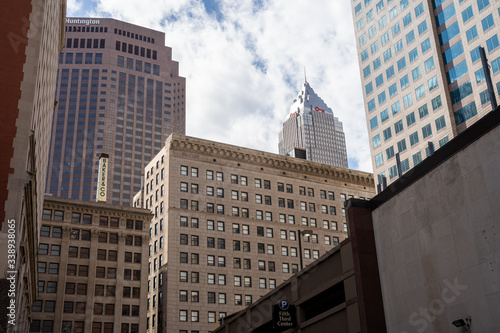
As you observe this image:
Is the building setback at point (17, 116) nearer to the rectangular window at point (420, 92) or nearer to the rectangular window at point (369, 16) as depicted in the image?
the rectangular window at point (420, 92)

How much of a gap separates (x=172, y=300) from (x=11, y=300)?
56162 mm

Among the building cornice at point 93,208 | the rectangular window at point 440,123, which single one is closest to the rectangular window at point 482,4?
the rectangular window at point 440,123

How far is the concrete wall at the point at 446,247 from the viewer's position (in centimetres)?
2245

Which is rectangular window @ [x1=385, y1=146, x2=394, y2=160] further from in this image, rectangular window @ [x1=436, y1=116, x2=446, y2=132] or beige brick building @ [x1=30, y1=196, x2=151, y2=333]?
beige brick building @ [x1=30, y1=196, x2=151, y2=333]

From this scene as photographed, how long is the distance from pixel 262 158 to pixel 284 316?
7090cm

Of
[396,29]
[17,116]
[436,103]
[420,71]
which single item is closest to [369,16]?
[396,29]

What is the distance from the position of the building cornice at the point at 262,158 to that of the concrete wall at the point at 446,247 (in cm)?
7332

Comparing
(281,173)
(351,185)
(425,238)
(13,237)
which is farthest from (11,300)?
(351,185)

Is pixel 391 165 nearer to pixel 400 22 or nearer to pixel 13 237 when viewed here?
pixel 400 22

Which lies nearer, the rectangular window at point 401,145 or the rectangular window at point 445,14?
the rectangular window at point 445,14

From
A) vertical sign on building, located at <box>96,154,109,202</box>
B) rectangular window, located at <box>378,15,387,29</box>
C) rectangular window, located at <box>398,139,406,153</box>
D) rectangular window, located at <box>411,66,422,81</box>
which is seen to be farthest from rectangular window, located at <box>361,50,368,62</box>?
vertical sign on building, located at <box>96,154,109,202</box>

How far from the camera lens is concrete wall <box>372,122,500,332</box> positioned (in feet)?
73.7

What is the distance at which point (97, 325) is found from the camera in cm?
8594

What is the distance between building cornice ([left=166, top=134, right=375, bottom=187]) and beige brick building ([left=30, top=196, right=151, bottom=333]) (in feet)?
47.0
